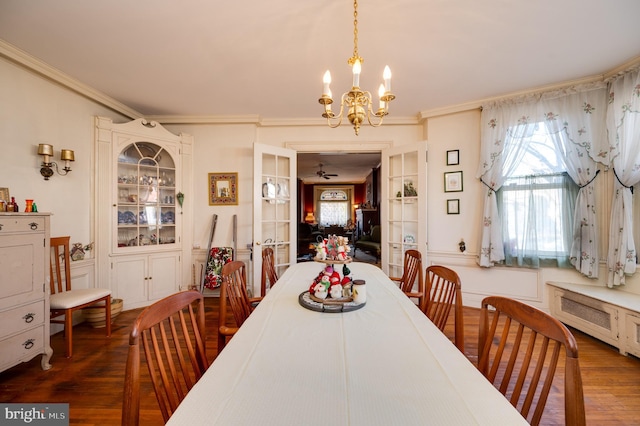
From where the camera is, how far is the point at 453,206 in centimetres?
334

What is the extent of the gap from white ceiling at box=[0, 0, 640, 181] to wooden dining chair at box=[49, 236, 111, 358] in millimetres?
1853

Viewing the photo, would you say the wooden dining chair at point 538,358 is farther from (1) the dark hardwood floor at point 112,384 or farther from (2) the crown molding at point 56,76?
(2) the crown molding at point 56,76

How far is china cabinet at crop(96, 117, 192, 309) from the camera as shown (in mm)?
3014

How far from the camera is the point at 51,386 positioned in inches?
70.3

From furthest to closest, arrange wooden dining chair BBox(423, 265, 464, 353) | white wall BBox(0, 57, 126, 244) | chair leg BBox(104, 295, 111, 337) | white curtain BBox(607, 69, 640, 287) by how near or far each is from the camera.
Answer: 1. chair leg BBox(104, 295, 111, 337)
2. white curtain BBox(607, 69, 640, 287)
3. white wall BBox(0, 57, 126, 244)
4. wooden dining chair BBox(423, 265, 464, 353)

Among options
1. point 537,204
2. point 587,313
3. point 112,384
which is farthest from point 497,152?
point 112,384

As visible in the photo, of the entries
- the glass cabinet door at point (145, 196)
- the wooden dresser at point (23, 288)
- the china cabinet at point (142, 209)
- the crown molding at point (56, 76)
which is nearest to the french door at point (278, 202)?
the china cabinet at point (142, 209)

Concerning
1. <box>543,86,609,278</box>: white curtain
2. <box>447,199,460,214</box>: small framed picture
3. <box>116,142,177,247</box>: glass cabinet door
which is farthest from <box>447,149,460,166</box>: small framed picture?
<box>116,142,177,247</box>: glass cabinet door

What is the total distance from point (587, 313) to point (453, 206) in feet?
5.38

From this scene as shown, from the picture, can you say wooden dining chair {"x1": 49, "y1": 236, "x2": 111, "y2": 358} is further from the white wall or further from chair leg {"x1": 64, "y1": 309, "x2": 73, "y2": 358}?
the white wall

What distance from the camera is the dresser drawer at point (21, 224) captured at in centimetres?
173

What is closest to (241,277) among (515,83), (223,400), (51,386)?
(223,400)

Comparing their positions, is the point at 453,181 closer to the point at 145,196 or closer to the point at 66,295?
the point at 145,196

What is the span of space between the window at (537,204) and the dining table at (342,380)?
256 centimetres
